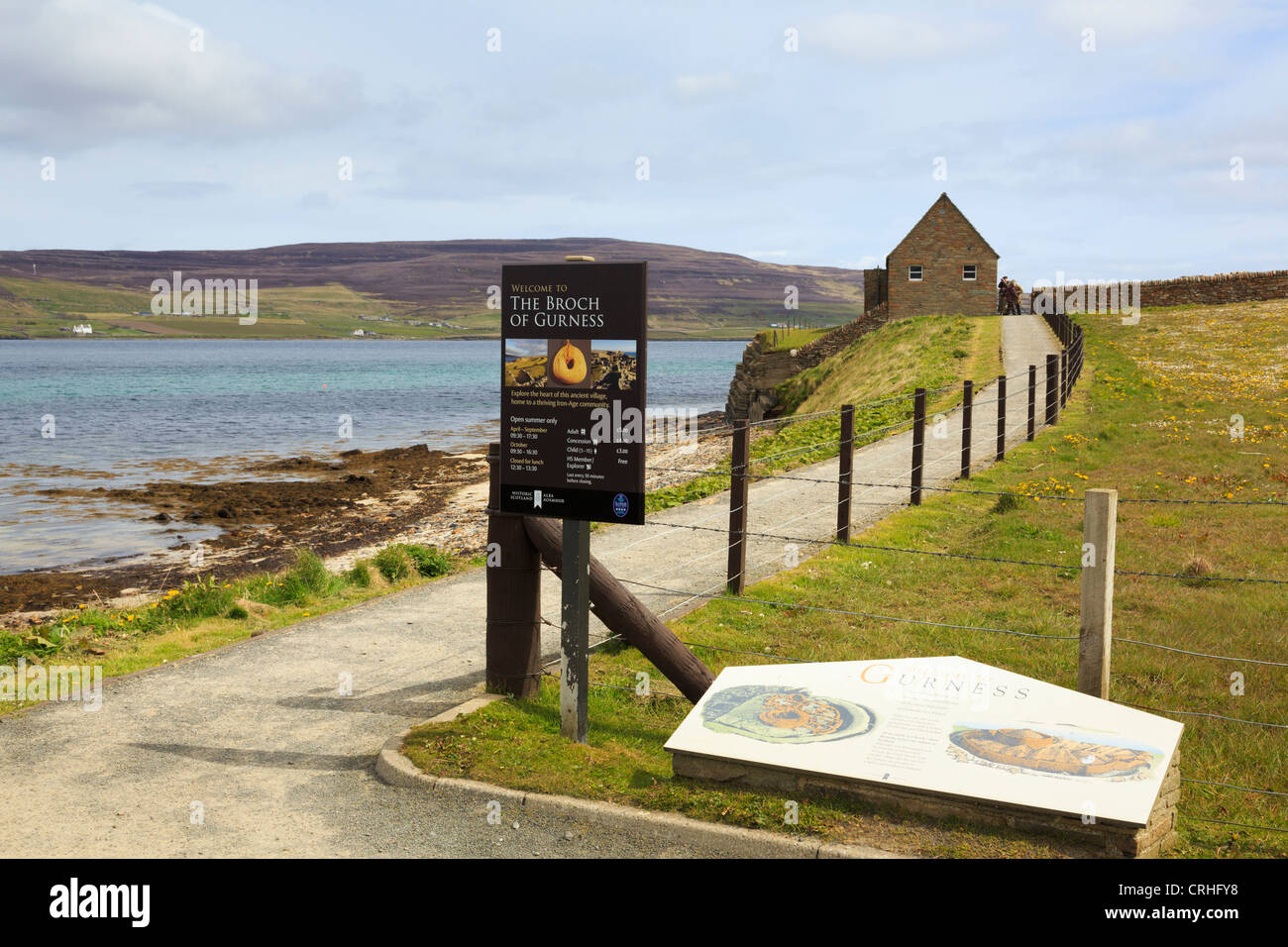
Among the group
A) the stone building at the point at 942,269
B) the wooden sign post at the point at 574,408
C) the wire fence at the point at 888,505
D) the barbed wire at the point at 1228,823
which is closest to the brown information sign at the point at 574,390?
the wooden sign post at the point at 574,408

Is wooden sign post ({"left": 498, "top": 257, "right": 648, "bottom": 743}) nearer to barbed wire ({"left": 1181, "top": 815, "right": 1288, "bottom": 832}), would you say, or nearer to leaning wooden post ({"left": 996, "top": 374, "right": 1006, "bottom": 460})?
barbed wire ({"left": 1181, "top": 815, "right": 1288, "bottom": 832})

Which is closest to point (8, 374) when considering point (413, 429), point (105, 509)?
point (413, 429)

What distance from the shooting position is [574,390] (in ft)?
20.2

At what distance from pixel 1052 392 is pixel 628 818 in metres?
20.3

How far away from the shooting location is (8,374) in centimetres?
11388

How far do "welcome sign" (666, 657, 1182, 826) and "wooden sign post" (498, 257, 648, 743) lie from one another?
43.4 inches

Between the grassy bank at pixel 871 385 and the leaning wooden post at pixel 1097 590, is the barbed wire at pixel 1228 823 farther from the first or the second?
the grassy bank at pixel 871 385

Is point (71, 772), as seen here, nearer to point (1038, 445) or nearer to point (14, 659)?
point (14, 659)

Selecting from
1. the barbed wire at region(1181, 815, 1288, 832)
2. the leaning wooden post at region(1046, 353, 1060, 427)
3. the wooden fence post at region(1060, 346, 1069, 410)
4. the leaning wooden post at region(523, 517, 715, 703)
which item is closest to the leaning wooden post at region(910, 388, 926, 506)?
the leaning wooden post at region(1046, 353, 1060, 427)

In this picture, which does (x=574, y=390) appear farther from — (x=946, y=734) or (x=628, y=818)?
(x=946, y=734)

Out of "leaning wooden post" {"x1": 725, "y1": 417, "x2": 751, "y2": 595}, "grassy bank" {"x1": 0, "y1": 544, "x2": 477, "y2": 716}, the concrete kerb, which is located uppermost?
"leaning wooden post" {"x1": 725, "y1": 417, "x2": 751, "y2": 595}

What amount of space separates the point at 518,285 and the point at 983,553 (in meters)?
7.33

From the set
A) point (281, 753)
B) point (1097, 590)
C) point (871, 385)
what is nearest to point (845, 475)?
point (1097, 590)

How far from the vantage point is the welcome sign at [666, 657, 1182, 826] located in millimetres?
4980
